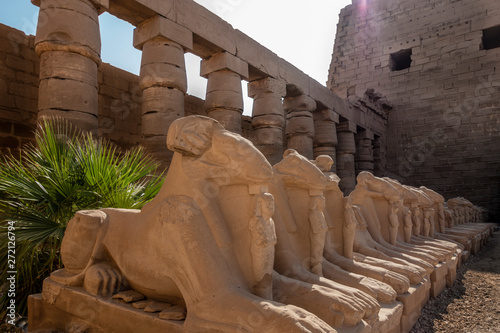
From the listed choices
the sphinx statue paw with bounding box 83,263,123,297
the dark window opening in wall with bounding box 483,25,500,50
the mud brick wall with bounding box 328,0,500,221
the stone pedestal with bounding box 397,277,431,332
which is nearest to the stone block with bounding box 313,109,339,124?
the mud brick wall with bounding box 328,0,500,221

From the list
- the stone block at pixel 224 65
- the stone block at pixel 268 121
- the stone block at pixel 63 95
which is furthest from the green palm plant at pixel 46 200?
the stone block at pixel 268 121

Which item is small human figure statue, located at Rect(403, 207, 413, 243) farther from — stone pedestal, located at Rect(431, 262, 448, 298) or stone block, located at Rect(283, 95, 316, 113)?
stone block, located at Rect(283, 95, 316, 113)

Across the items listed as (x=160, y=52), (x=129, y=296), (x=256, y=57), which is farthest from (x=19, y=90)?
(x=129, y=296)

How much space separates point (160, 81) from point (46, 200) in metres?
3.53

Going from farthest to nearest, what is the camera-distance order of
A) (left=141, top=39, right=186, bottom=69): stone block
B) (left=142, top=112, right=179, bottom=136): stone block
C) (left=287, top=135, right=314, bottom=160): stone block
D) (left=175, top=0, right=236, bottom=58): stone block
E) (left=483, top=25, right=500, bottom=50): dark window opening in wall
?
(left=483, top=25, right=500, bottom=50): dark window opening in wall, (left=287, top=135, right=314, bottom=160): stone block, (left=175, top=0, right=236, bottom=58): stone block, (left=141, top=39, right=186, bottom=69): stone block, (left=142, top=112, right=179, bottom=136): stone block

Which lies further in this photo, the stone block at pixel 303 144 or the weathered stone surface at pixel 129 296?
the stone block at pixel 303 144

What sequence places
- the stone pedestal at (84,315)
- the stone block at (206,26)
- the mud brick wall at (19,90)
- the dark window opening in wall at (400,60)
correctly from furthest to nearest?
1. the dark window opening in wall at (400,60)
2. the stone block at (206,26)
3. the mud brick wall at (19,90)
4. the stone pedestal at (84,315)

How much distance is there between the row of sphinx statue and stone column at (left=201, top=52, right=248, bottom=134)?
4.79 meters

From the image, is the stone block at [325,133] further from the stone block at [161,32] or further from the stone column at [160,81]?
the stone column at [160,81]

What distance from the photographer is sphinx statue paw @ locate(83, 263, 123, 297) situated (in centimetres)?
204

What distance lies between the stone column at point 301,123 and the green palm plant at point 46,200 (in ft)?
22.6

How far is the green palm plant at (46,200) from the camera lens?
2.61 meters

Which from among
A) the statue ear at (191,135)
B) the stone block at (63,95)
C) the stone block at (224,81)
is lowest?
the statue ear at (191,135)

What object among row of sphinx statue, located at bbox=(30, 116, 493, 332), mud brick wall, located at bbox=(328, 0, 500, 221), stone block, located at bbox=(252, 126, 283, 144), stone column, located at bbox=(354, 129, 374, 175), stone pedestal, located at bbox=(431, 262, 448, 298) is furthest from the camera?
stone column, located at bbox=(354, 129, 374, 175)
